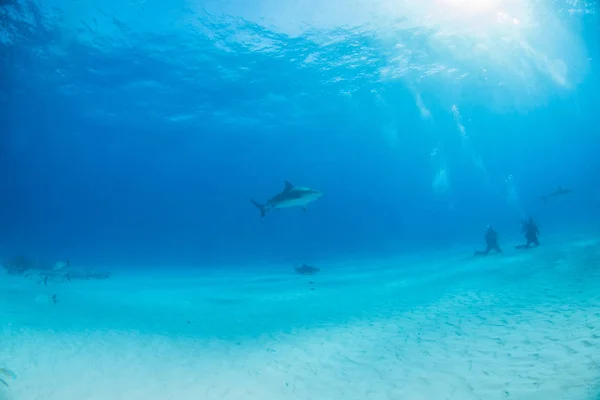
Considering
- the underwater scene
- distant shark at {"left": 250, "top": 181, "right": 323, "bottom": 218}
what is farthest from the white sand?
distant shark at {"left": 250, "top": 181, "right": 323, "bottom": 218}

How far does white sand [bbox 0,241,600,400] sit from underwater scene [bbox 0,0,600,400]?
0.22ft

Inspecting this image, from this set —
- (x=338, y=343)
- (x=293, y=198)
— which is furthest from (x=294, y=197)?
(x=338, y=343)

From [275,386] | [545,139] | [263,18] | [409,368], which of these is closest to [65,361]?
[275,386]

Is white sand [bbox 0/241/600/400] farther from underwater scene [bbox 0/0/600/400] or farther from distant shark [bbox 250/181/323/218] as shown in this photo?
distant shark [bbox 250/181/323/218]

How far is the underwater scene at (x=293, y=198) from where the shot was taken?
265 inches

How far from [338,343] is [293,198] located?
448 centimetres

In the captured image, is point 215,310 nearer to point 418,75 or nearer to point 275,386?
point 275,386

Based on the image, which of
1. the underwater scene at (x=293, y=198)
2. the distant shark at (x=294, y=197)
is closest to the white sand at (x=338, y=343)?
the underwater scene at (x=293, y=198)

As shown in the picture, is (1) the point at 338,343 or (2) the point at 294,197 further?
(2) the point at 294,197

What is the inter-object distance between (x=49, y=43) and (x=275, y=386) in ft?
93.6

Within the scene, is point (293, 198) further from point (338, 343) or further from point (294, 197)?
point (338, 343)

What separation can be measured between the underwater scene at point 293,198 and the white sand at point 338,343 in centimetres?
7

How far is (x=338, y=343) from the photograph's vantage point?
27.4 feet

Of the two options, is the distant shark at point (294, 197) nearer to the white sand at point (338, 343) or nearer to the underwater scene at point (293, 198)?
the underwater scene at point (293, 198)
